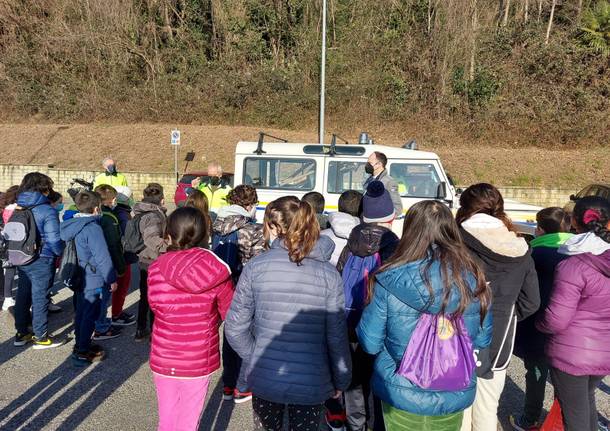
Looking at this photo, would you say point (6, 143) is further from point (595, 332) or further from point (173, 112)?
point (595, 332)

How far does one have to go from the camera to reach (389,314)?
222 centimetres

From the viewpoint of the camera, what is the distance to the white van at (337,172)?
26.9 ft

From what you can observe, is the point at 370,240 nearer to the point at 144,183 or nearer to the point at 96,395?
the point at 96,395

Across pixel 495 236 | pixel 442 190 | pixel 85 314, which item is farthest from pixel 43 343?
pixel 442 190

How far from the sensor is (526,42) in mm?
26391

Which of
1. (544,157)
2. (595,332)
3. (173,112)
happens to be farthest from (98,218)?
(173,112)

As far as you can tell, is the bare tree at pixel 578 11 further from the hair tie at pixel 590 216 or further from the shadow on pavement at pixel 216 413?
the shadow on pavement at pixel 216 413

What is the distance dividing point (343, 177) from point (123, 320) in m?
4.33

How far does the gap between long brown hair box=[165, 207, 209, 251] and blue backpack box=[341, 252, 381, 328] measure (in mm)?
1029

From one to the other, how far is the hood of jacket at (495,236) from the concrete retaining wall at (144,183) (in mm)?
15138

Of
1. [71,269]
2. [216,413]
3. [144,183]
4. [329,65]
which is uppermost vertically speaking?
[329,65]

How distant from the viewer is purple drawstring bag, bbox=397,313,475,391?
2.18m

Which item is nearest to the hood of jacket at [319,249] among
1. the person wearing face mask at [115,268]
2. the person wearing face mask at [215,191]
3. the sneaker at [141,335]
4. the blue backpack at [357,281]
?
the blue backpack at [357,281]

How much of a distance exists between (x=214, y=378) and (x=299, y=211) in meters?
2.63
